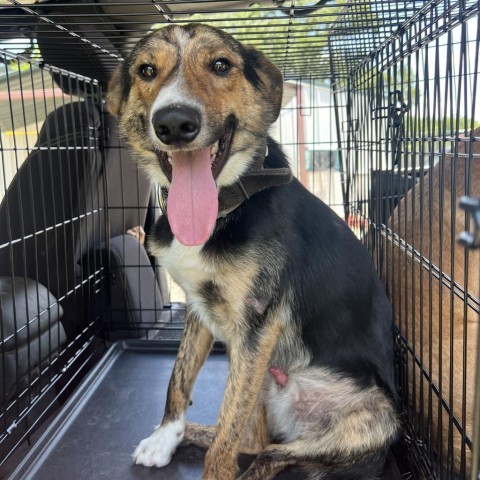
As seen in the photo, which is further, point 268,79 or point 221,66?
point 268,79

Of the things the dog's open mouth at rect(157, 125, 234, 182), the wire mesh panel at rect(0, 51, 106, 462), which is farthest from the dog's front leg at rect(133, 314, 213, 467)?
the dog's open mouth at rect(157, 125, 234, 182)

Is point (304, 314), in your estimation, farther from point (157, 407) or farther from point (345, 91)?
point (345, 91)

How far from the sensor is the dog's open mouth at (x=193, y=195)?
5.16ft

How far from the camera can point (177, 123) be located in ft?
4.71

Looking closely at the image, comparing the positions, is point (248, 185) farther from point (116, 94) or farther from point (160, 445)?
point (160, 445)

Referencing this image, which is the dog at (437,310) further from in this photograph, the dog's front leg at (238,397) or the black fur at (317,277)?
the dog's front leg at (238,397)

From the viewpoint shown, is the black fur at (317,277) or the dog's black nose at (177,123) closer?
the dog's black nose at (177,123)

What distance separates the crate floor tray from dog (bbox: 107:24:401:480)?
3.3 inches

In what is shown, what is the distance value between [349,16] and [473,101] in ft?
2.89

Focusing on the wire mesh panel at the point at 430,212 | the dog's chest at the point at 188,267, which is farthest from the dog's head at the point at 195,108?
the wire mesh panel at the point at 430,212

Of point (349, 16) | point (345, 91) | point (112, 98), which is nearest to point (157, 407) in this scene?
point (112, 98)

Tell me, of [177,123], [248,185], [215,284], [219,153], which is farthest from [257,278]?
[177,123]

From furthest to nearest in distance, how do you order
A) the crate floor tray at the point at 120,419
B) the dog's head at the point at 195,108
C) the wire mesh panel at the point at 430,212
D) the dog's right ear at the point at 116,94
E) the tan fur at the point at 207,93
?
the dog's right ear at the point at 116,94
the crate floor tray at the point at 120,419
the tan fur at the point at 207,93
the dog's head at the point at 195,108
the wire mesh panel at the point at 430,212

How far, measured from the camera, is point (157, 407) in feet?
7.18
